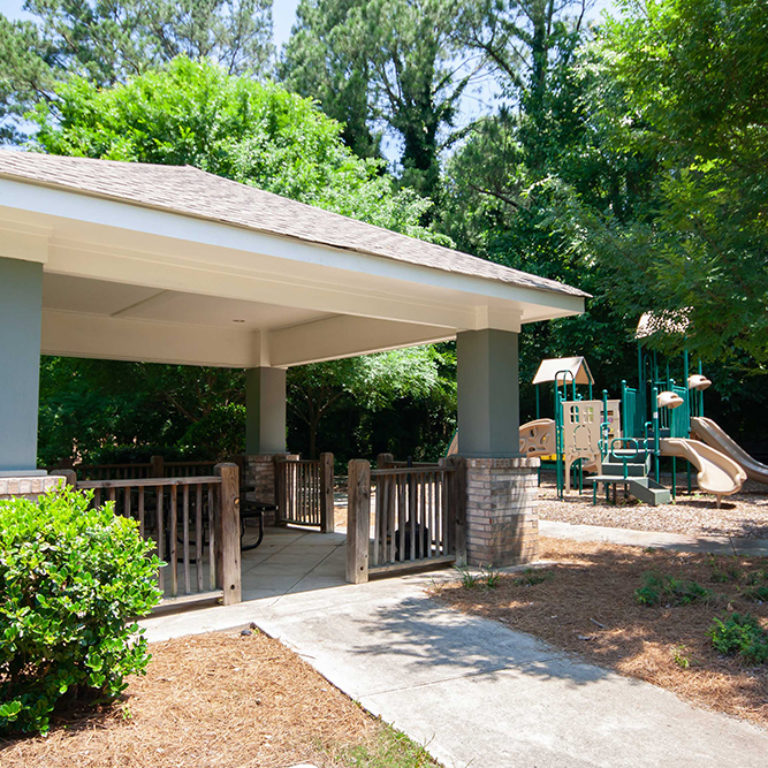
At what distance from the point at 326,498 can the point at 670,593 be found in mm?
4970

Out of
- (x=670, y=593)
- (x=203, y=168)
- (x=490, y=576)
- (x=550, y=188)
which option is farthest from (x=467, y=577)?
(x=550, y=188)

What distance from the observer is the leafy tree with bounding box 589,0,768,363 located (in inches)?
220

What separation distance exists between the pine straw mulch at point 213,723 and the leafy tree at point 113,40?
18038 mm

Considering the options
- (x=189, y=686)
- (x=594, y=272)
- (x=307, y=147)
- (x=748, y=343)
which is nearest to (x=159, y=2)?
(x=307, y=147)

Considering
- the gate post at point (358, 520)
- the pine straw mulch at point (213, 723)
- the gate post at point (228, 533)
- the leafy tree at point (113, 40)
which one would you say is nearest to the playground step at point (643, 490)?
the gate post at point (358, 520)

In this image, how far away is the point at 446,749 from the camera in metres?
2.84

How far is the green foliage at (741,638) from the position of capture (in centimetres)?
385

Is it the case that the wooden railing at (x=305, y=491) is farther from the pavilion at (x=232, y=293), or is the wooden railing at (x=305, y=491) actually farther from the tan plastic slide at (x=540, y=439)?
the tan plastic slide at (x=540, y=439)

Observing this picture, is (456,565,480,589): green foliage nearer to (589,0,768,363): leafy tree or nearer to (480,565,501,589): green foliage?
(480,565,501,589): green foliage

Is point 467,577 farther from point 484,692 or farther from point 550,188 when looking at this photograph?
point 550,188

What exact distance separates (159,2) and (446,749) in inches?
947

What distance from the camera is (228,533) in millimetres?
5148

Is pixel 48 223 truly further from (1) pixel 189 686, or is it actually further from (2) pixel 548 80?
(2) pixel 548 80

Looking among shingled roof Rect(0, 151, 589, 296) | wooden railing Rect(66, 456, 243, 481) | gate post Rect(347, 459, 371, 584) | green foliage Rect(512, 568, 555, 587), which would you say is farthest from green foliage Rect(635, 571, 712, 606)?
wooden railing Rect(66, 456, 243, 481)
